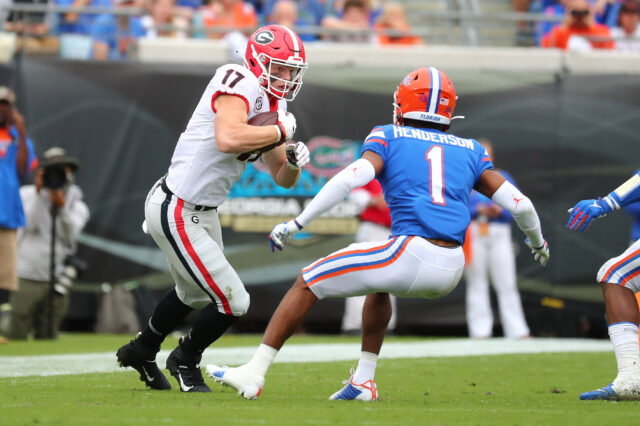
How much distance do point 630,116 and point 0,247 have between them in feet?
24.0

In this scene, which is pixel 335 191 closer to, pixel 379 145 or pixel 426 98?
pixel 379 145

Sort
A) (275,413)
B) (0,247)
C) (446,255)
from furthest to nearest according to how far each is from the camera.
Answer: (0,247)
(446,255)
(275,413)

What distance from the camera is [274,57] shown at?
5621 mm

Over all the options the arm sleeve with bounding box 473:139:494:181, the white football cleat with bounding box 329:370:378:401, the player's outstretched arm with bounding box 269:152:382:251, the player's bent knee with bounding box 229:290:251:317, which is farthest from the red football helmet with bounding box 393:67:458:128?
the white football cleat with bounding box 329:370:378:401

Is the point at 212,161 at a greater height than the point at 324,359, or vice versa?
the point at 212,161

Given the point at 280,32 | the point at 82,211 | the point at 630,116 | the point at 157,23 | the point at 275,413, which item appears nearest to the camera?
the point at 275,413

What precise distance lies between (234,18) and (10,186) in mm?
4772

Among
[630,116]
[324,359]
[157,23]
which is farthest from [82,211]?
[630,116]

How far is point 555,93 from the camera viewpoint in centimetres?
1239

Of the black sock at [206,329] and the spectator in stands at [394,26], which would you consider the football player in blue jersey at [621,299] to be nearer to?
the black sock at [206,329]

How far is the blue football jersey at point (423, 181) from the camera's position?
5227mm

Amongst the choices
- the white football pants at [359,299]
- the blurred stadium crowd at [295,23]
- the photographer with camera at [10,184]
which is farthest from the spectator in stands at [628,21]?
the photographer with camera at [10,184]

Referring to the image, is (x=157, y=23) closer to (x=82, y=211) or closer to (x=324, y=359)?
(x=82, y=211)

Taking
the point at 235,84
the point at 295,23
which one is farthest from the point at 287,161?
the point at 295,23
